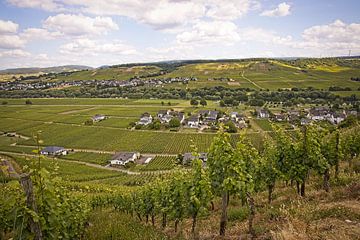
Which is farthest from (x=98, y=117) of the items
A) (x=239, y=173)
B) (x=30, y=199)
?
(x=30, y=199)

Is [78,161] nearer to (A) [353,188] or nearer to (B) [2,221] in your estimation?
(B) [2,221]

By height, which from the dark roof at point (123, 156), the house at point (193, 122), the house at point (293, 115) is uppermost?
the house at point (293, 115)

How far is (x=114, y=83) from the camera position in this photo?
7190 inches

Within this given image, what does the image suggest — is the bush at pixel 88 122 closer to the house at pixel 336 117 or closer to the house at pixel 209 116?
the house at pixel 209 116

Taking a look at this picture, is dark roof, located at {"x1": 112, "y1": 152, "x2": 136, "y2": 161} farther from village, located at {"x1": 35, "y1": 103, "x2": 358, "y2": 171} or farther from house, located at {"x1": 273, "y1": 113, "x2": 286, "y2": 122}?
house, located at {"x1": 273, "y1": 113, "x2": 286, "y2": 122}

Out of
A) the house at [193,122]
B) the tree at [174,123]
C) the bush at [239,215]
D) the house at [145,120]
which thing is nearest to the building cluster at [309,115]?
the house at [193,122]

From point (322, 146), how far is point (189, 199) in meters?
9.94

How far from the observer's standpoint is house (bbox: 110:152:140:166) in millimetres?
56266

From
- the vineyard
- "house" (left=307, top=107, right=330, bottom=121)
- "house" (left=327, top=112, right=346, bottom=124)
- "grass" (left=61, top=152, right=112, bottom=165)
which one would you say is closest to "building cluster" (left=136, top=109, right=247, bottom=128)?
"house" (left=307, top=107, right=330, bottom=121)

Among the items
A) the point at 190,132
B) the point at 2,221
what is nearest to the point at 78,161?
the point at 190,132

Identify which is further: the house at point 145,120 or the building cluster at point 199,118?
the house at point 145,120

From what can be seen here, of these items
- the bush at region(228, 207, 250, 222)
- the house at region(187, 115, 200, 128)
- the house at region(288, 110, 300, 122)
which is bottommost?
the house at region(187, 115, 200, 128)

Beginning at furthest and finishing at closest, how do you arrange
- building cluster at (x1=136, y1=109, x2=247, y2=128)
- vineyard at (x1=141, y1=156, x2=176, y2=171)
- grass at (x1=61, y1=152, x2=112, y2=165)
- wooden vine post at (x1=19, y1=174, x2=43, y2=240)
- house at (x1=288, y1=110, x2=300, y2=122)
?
building cluster at (x1=136, y1=109, x2=247, y2=128) < house at (x1=288, y1=110, x2=300, y2=122) < grass at (x1=61, y1=152, x2=112, y2=165) < vineyard at (x1=141, y1=156, x2=176, y2=171) < wooden vine post at (x1=19, y1=174, x2=43, y2=240)

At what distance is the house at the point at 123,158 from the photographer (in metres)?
56.3
